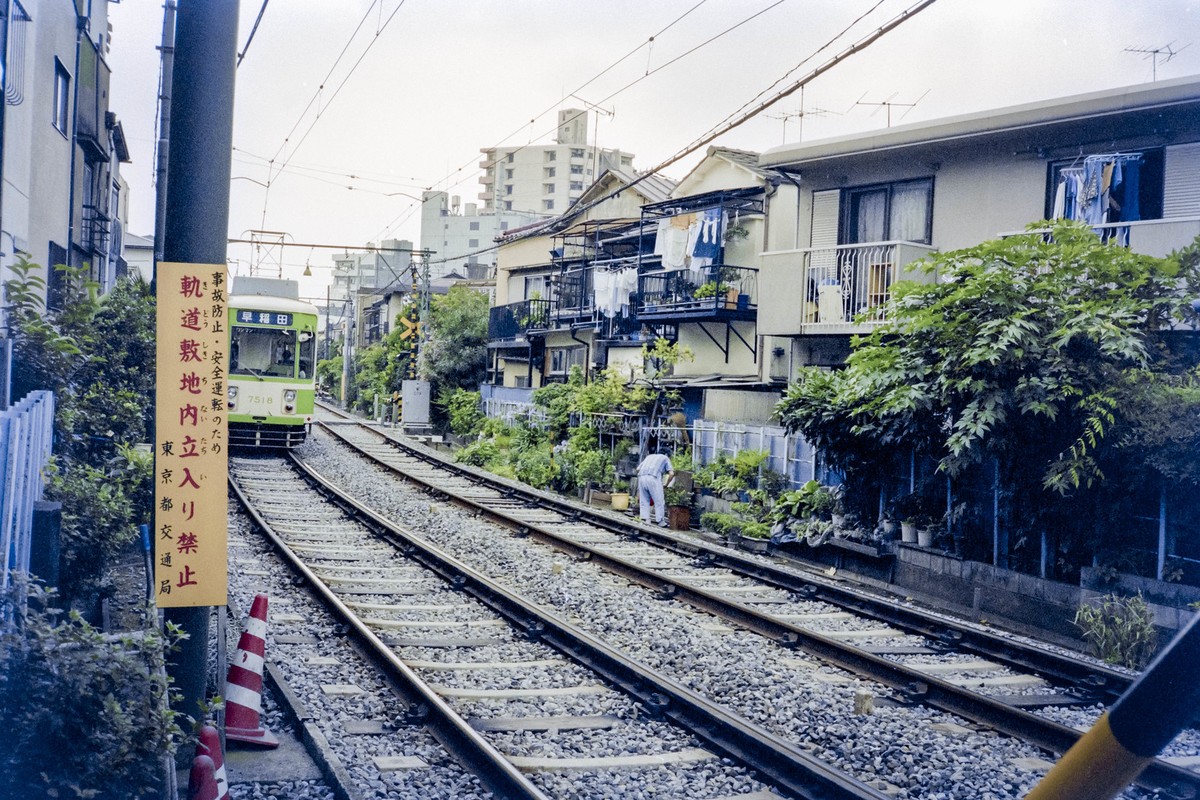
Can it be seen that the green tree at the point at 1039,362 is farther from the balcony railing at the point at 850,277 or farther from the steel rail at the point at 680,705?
the steel rail at the point at 680,705

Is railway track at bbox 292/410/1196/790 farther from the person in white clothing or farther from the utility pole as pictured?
the utility pole

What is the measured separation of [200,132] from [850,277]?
12857 millimetres

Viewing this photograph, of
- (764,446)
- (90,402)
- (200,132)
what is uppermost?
(200,132)

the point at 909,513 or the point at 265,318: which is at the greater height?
the point at 265,318

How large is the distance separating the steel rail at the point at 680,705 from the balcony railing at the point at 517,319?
67.8 feet

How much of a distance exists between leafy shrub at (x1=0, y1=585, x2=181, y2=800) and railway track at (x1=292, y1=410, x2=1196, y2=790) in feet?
16.4

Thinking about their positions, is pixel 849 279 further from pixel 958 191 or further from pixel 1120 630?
pixel 1120 630

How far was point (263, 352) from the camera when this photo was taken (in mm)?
21125

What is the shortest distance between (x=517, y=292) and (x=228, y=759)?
1242 inches

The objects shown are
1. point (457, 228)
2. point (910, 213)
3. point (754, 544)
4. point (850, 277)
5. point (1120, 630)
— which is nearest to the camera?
point (1120, 630)

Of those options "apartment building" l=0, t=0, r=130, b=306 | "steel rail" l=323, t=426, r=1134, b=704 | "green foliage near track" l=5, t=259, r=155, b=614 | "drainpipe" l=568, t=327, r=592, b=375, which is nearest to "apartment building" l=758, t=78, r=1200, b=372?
"steel rail" l=323, t=426, r=1134, b=704

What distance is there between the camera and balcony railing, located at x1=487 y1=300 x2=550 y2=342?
31.4 m

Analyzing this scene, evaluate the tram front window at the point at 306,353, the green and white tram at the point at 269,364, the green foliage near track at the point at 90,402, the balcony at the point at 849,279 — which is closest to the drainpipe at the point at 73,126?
the green and white tram at the point at 269,364

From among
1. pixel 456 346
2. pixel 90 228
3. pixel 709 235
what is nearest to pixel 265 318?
pixel 90 228
